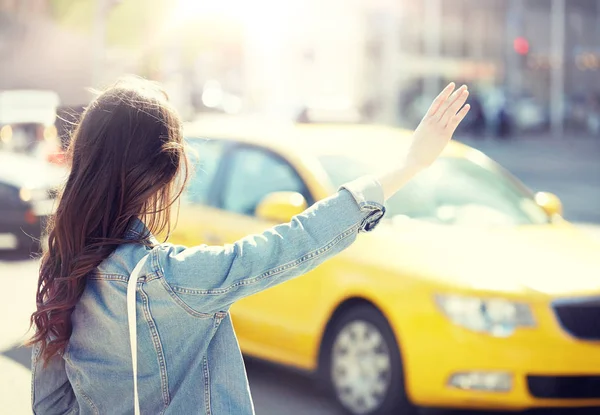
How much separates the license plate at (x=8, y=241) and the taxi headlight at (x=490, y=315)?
8.39 m

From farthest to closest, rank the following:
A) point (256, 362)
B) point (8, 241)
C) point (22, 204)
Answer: point (8, 241) < point (22, 204) < point (256, 362)

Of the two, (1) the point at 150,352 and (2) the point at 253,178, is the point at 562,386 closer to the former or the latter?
(2) the point at 253,178

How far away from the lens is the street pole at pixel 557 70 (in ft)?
151

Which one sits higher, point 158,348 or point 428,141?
point 428,141

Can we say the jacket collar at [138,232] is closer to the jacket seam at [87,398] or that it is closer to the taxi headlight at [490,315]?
the jacket seam at [87,398]

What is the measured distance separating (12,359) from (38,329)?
470cm

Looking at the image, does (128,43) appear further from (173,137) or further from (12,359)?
(173,137)

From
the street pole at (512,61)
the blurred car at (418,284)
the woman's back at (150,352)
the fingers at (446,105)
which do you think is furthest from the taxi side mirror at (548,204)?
the street pole at (512,61)

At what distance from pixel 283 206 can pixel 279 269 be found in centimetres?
356

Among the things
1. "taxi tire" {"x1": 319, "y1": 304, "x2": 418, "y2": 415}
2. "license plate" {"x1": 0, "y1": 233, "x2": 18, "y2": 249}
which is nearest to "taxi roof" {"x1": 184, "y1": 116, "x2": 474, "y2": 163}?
"taxi tire" {"x1": 319, "y1": 304, "x2": 418, "y2": 415}

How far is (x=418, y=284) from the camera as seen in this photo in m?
4.89

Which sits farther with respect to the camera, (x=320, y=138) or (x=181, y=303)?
(x=320, y=138)

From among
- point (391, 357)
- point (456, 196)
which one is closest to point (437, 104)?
point (391, 357)

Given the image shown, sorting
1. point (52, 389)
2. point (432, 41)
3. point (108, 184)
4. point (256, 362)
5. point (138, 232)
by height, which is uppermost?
point (108, 184)
